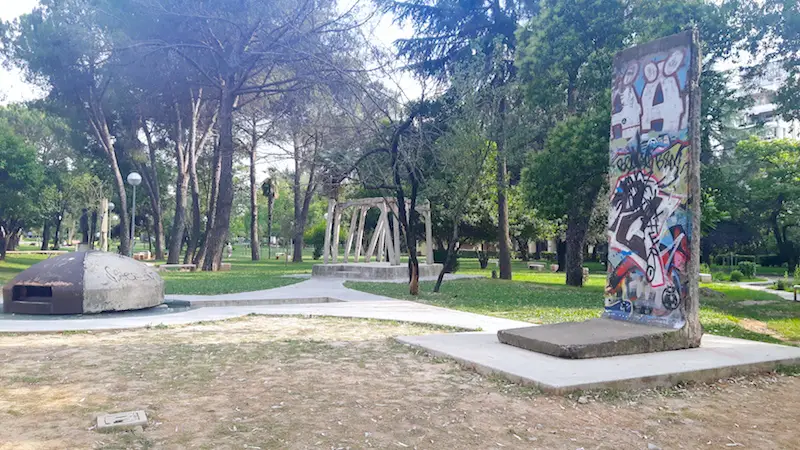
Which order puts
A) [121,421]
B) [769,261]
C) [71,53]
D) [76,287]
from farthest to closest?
1. [769,261]
2. [71,53]
3. [76,287]
4. [121,421]

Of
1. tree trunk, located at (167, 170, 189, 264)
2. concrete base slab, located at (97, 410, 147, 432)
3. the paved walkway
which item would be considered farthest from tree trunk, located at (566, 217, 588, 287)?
tree trunk, located at (167, 170, 189, 264)

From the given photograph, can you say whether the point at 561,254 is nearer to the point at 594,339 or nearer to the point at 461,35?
the point at 461,35

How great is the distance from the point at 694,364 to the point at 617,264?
2420 mm

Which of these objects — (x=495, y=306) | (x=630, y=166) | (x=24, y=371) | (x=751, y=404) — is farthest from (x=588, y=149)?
(x=24, y=371)

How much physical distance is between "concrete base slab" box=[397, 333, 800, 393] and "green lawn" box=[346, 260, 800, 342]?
258 centimetres

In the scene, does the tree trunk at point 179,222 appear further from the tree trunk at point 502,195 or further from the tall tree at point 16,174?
the tree trunk at point 502,195

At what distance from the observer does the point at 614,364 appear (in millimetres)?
6145

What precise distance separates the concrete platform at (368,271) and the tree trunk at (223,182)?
14.9ft

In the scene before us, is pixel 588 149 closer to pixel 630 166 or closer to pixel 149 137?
pixel 630 166

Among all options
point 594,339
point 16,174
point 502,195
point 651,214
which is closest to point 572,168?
point 502,195

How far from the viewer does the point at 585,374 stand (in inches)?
222

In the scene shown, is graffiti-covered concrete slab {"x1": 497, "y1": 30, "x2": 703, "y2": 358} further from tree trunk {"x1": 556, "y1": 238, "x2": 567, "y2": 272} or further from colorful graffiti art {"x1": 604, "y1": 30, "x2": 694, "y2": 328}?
tree trunk {"x1": 556, "y1": 238, "x2": 567, "y2": 272}

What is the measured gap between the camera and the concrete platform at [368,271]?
21.0 m

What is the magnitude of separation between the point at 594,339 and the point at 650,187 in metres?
2.48
